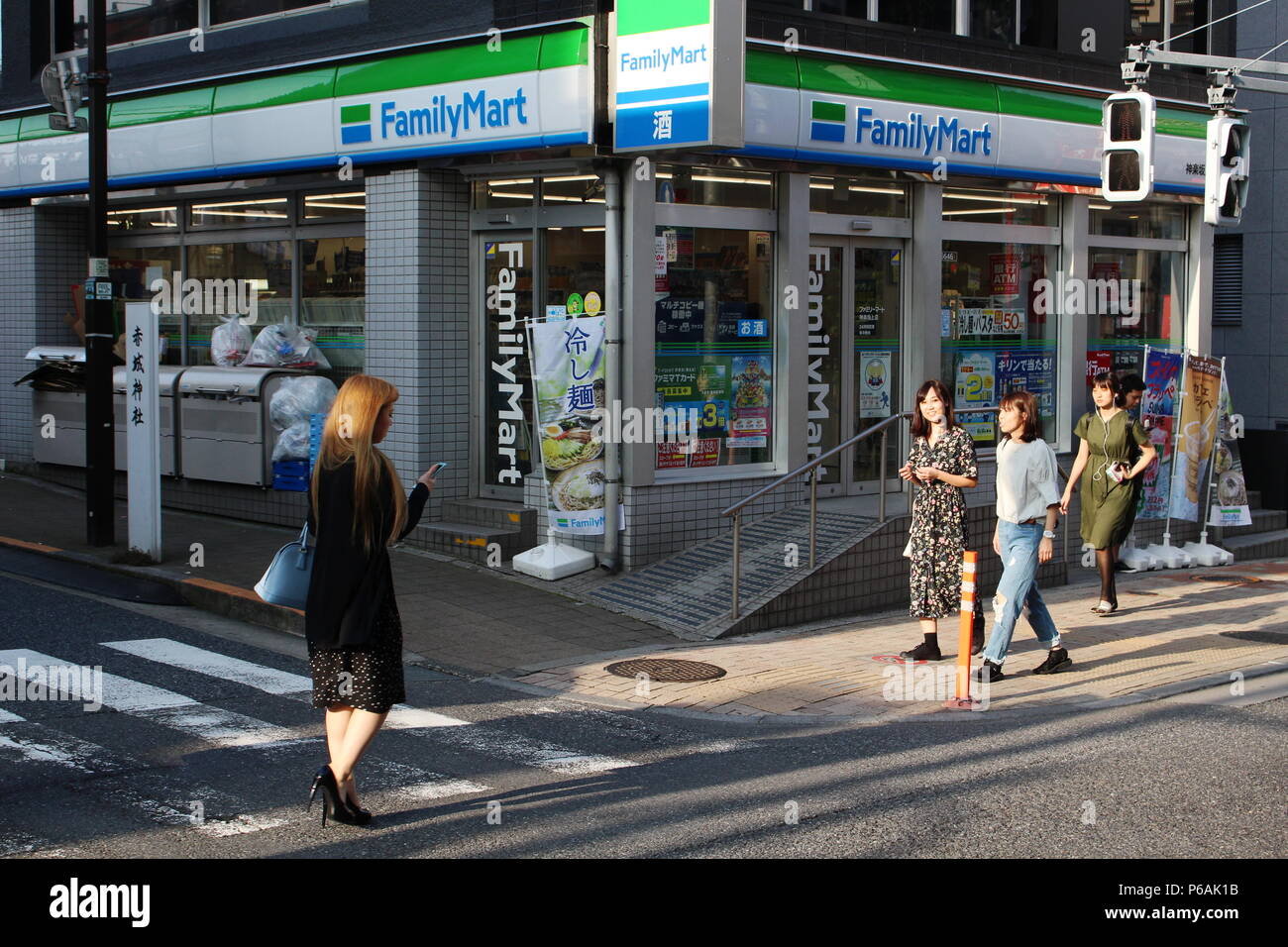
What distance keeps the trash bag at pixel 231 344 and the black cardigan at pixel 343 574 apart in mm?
10034

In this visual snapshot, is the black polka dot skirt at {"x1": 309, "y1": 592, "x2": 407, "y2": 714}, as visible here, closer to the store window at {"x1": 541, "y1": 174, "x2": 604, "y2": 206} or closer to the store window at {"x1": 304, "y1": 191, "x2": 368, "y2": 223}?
the store window at {"x1": 541, "y1": 174, "x2": 604, "y2": 206}

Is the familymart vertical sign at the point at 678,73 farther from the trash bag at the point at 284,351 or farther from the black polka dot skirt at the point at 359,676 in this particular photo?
the black polka dot skirt at the point at 359,676

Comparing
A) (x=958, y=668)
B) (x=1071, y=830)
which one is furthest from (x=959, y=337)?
(x=1071, y=830)

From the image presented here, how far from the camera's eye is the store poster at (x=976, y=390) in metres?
15.8

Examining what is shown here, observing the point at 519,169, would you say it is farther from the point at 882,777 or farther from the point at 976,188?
the point at 882,777

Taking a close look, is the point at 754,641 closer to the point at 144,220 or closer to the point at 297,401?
the point at 297,401

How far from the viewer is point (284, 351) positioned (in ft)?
50.0

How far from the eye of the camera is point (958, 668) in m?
9.20

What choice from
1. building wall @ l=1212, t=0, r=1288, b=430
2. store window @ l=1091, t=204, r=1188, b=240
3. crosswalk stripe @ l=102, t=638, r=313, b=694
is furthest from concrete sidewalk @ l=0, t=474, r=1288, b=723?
building wall @ l=1212, t=0, r=1288, b=430

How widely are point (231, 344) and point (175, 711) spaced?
8.21 metres

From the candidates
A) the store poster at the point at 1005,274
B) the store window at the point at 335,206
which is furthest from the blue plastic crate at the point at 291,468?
the store poster at the point at 1005,274

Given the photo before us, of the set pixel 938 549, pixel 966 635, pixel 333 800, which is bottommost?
pixel 333 800

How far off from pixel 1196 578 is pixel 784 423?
480 centimetres

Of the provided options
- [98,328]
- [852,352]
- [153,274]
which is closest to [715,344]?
[852,352]
